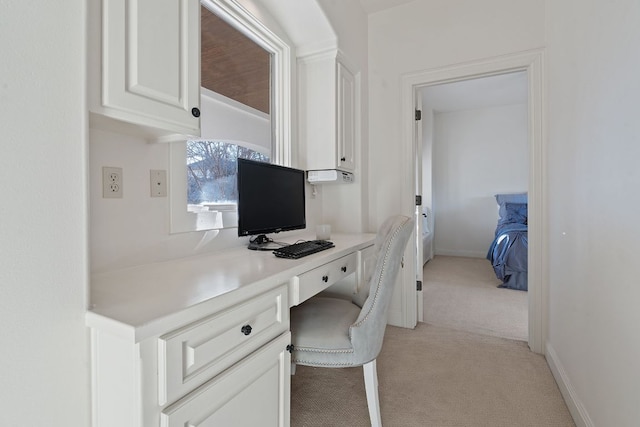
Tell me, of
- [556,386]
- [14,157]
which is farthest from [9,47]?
[556,386]

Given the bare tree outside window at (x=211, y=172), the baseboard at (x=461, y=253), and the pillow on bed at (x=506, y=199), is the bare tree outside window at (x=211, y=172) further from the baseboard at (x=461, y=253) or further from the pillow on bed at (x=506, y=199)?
the baseboard at (x=461, y=253)

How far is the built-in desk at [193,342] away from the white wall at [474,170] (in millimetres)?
5194

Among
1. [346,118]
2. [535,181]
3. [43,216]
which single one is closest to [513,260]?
[535,181]

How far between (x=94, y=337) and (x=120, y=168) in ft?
2.08

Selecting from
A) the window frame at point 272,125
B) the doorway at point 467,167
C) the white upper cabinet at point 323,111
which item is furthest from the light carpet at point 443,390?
the doorway at point 467,167

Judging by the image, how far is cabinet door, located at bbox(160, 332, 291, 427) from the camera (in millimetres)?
759

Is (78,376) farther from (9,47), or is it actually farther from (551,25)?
(551,25)

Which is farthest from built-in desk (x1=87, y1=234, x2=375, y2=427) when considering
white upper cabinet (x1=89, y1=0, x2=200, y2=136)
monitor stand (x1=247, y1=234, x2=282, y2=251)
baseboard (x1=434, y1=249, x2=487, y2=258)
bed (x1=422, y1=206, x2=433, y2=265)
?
baseboard (x1=434, y1=249, x2=487, y2=258)

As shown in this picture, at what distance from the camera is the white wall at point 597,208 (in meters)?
1.02

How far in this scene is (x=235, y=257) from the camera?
4.60ft

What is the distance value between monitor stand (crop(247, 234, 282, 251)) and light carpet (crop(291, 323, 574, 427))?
0.83 meters

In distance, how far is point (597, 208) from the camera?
4.22 ft

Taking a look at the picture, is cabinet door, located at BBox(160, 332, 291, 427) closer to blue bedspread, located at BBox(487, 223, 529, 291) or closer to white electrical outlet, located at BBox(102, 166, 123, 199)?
white electrical outlet, located at BBox(102, 166, 123, 199)

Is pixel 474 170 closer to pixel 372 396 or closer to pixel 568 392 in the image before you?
pixel 568 392
